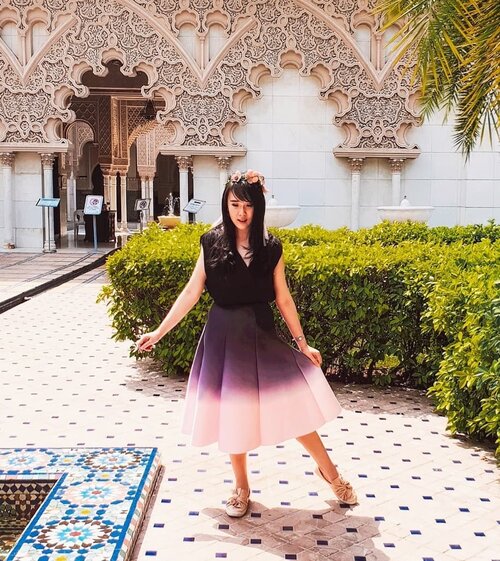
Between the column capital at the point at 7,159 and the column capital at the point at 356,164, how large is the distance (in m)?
5.87

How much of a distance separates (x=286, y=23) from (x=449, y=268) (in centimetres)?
958

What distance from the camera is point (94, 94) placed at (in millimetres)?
19312

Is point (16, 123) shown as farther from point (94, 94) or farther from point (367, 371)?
point (367, 371)

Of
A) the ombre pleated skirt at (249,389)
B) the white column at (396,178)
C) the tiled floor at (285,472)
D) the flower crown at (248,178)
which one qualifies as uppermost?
the white column at (396,178)

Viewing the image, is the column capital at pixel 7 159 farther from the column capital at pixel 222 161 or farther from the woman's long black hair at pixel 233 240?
the woman's long black hair at pixel 233 240

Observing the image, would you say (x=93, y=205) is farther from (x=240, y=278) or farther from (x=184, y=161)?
(x=240, y=278)

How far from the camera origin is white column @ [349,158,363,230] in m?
13.5

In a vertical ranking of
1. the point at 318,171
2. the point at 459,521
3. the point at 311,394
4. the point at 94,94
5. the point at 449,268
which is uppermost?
the point at 94,94

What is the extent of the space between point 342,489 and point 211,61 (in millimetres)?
11135

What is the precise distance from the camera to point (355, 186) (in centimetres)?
1359

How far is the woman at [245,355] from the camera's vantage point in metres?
2.98

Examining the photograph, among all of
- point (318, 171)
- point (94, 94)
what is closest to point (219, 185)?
point (318, 171)

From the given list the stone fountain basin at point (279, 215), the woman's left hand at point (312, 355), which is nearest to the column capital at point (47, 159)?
the stone fountain basin at point (279, 215)

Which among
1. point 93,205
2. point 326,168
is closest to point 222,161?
point 326,168
